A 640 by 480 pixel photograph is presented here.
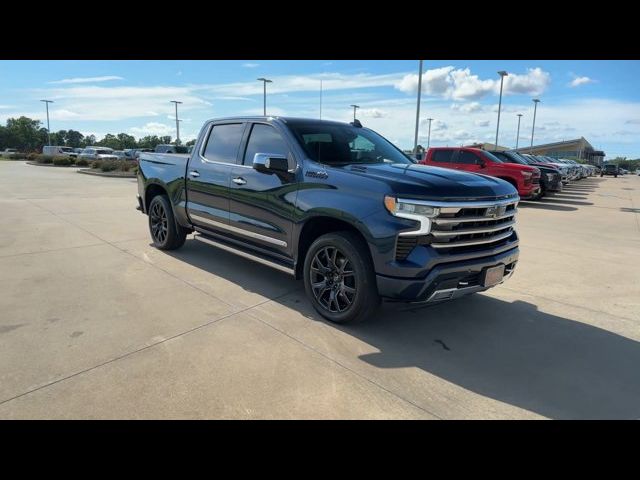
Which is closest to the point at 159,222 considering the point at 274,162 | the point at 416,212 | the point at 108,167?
the point at 274,162

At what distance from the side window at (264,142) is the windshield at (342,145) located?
202 mm

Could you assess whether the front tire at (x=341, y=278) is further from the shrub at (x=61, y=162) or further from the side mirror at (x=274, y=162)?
the shrub at (x=61, y=162)

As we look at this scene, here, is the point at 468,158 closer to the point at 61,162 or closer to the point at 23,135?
the point at 61,162

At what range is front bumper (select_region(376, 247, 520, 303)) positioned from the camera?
344 centimetres

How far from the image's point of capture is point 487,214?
3791mm

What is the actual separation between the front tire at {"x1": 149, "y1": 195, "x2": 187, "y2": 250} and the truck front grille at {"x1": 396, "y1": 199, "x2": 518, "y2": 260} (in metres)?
4.11

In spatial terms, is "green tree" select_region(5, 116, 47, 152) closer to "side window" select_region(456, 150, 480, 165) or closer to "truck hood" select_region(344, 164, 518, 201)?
"side window" select_region(456, 150, 480, 165)

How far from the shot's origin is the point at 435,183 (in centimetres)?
360

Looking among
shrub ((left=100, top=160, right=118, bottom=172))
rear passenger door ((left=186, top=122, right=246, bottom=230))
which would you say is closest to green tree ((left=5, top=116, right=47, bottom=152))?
shrub ((left=100, top=160, right=118, bottom=172))

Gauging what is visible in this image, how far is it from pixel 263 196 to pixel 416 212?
189 cm
